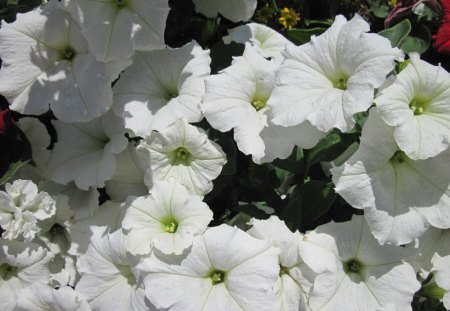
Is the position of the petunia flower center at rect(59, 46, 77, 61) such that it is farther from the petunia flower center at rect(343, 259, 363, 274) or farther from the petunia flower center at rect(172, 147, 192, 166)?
the petunia flower center at rect(343, 259, 363, 274)

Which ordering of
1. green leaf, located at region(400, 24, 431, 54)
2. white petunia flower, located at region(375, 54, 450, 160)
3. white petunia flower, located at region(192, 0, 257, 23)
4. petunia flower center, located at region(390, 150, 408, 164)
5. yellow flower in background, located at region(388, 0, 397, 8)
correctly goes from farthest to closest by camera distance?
yellow flower in background, located at region(388, 0, 397, 8) < green leaf, located at region(400, 24, 431, 54) < white petunia flower, located at region(192, 0, 257, 23) < petunia flower center, located at region(390, 150, 408, 164) < white petunia flower, located at region(375, 54, 450, 160)

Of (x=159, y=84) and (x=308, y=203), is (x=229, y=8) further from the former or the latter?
(x=308, y=203)

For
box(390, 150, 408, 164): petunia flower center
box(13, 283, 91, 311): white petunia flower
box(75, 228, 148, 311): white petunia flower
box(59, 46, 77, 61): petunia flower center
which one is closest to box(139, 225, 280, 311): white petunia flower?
box(75, 228, 148, 311): white petunia flower

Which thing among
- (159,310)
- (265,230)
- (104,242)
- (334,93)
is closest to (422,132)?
(334,93)

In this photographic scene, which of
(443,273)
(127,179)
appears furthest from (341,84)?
(127,179)

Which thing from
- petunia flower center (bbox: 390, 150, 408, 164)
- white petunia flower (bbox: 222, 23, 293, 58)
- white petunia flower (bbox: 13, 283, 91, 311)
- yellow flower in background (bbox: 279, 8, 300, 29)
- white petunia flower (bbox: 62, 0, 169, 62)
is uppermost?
white petunia flower (bbox: 62, 0, 169, 62)

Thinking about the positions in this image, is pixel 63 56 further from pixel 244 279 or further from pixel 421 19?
pixel 421 19

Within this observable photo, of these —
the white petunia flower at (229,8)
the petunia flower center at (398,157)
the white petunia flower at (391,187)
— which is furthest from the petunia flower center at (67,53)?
the petunia flower center at (398,157)
